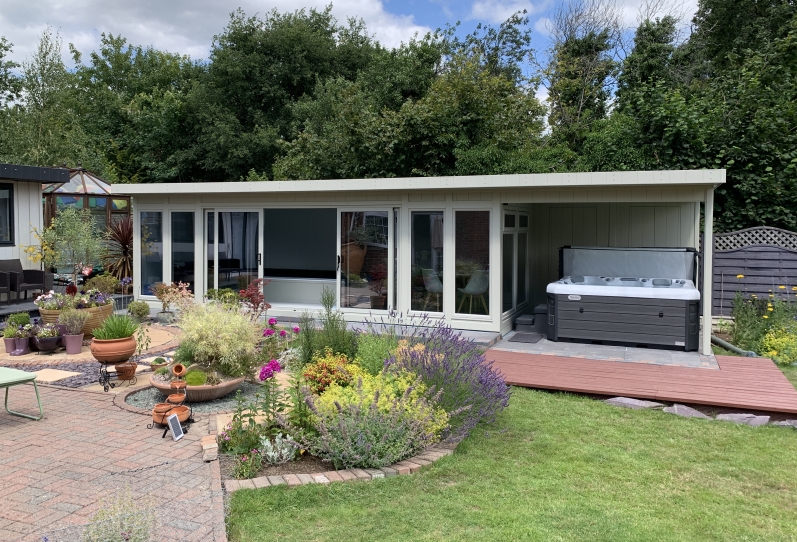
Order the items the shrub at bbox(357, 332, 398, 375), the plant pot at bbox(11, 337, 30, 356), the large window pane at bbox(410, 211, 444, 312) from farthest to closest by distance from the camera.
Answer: the large window pane at bbox(410, 211, 444, 312)
the plant pot at bbox(11, 337, 30, 356)
the shrub at bbox(357, 332, 398, 375)

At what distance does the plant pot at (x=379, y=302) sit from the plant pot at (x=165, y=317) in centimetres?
322

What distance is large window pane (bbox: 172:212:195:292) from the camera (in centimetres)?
1074

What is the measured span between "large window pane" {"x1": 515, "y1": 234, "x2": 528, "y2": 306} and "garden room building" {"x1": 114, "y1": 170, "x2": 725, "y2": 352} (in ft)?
0.11

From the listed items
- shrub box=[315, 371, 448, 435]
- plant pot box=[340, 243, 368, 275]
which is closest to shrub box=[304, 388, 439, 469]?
shrub box=[315, 371, 448, 435]

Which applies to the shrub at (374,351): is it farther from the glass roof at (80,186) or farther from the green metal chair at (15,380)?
the glass roof at (80,186)

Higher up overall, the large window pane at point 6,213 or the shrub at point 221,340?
the large window pane at point 6,213

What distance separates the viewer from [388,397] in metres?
4.29

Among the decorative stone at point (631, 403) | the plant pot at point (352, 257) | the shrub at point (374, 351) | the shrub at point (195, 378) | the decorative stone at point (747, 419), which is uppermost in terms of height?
the plant pot at point (352, 257)

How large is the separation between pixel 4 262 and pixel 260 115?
564 inches

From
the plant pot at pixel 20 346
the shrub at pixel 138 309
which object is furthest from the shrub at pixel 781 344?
the plant pot at pixel 20 346

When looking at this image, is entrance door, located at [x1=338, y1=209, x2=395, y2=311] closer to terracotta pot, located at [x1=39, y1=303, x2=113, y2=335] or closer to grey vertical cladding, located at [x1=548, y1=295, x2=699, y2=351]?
grey vertical cladding, located at [x1=548, y1=295, x2=699, y2=351]

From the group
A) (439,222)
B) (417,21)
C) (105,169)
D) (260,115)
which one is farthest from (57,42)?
(439,222)

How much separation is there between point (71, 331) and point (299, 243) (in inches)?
221

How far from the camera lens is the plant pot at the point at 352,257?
31.9 feet
